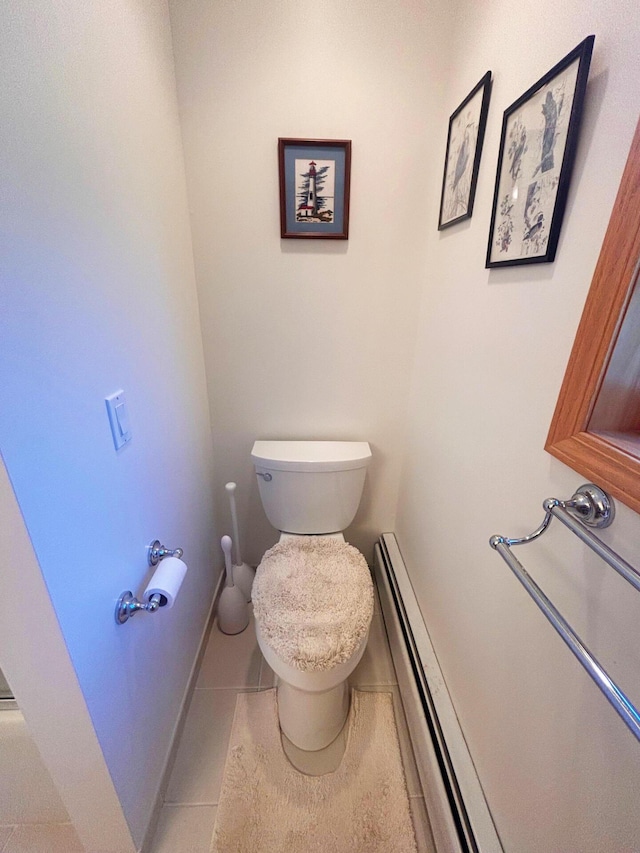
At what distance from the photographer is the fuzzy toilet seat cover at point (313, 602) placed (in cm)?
92

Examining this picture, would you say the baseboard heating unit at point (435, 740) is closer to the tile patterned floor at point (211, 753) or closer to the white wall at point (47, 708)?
the tile patterned floor at point (211, 753)

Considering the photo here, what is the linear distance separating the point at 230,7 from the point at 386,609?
6.88 feet

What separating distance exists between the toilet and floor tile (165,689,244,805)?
0.68ft

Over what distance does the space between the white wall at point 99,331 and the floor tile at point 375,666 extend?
2.18ft

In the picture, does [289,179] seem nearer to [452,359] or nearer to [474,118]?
[474,118]

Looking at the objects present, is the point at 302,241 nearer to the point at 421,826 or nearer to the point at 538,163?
the point at 538,163

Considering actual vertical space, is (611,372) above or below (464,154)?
below

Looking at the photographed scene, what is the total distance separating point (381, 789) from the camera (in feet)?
3.27

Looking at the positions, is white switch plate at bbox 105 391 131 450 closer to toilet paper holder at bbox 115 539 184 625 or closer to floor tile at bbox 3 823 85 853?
toilet paper holder at bbox 115 539 184 625

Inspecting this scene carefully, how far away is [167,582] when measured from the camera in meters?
0.77

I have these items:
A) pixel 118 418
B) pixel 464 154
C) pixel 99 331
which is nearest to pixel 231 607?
pixel 118 418

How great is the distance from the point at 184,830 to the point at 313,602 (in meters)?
0.67

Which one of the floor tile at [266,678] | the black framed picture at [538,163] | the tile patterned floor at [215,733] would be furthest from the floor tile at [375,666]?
the black framed picture at [538,163]

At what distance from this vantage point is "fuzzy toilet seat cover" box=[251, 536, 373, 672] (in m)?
0.92
